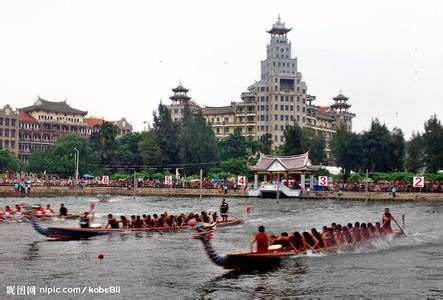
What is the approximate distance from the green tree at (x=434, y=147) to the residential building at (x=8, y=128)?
309ft

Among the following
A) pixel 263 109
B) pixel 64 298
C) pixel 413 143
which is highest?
pixel 263 109

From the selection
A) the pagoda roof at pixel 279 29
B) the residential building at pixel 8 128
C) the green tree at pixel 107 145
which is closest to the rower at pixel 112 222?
the green tree at pixel 107 145

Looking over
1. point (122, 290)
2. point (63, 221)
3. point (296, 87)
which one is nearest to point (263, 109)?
point (296, 87)

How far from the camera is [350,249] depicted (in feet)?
102

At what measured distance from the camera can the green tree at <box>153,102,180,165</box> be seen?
11475cm

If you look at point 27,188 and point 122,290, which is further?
point 27,188

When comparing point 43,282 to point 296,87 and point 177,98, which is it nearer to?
point 296,87

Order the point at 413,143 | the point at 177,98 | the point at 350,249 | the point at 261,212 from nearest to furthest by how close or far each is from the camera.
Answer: the point at 350,249 → the point at 261,212 → the point at 413,143 → the point at 177,98

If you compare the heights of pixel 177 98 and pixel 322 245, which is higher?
pixel 177 98

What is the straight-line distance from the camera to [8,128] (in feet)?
466

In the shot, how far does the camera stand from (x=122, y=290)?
21984 millimetres

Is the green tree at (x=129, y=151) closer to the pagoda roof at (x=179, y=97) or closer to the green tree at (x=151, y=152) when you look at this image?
the green tree at (x=151, y=152)

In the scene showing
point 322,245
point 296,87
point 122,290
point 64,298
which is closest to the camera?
point 64,298

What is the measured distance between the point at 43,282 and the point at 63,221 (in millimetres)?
22510
